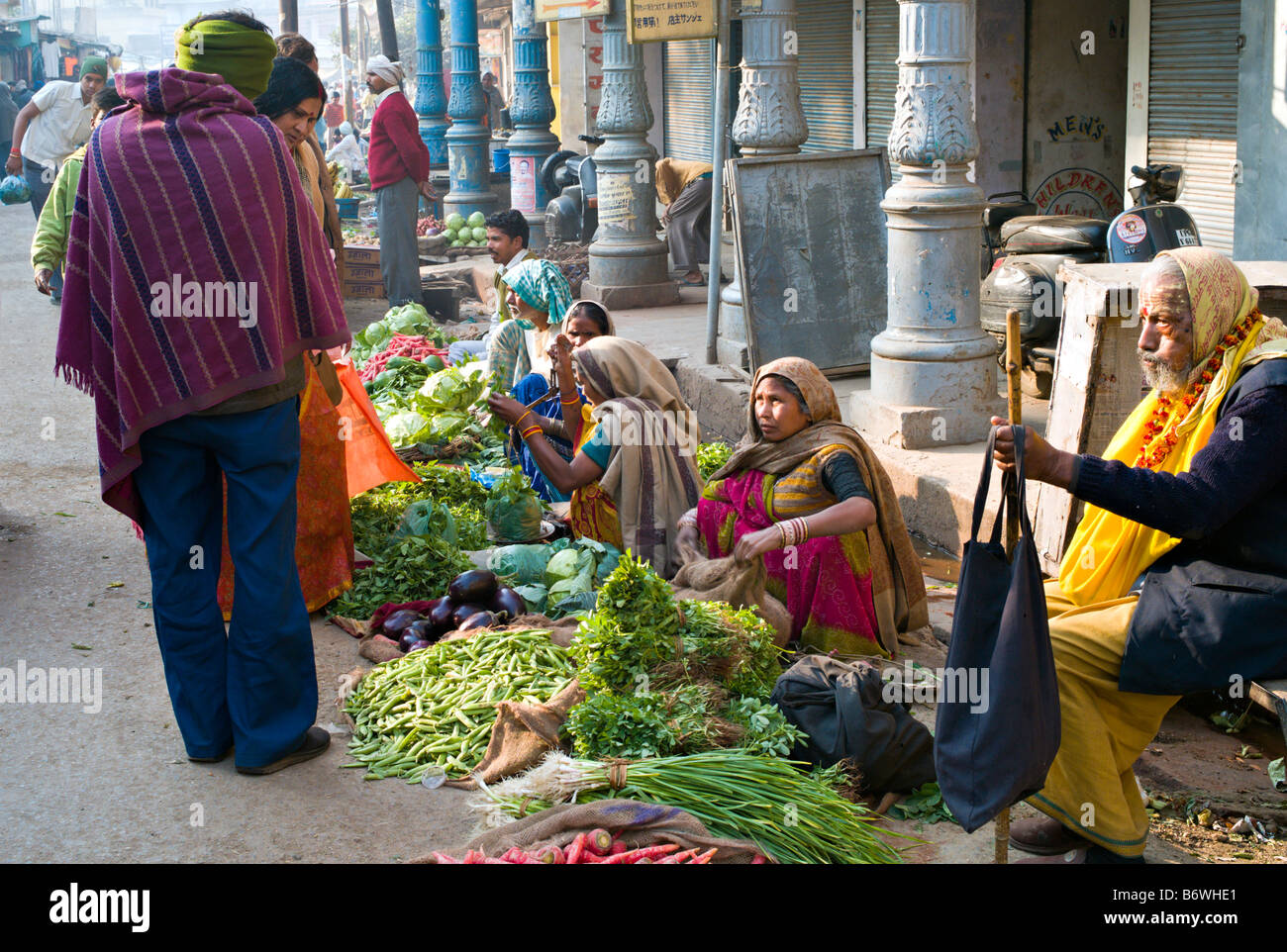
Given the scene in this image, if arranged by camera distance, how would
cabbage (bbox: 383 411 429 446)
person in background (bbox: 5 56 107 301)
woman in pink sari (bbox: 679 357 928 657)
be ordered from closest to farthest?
woman in pink sari (bbox: 679 357 928 657) < cabbage (bbox: 383 411 429 446) < person in background (bbox: 5 56 107 301)

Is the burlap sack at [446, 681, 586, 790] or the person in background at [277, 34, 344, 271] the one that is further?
the person in background at [277, 34, 344, 271]

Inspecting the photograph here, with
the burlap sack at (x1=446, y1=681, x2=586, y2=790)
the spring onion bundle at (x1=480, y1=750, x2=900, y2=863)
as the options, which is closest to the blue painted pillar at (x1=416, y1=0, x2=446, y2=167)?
the burlap sack at (x1=446, y1=681, x2=586, y2=790)

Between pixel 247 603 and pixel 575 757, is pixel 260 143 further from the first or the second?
pixel 575 757

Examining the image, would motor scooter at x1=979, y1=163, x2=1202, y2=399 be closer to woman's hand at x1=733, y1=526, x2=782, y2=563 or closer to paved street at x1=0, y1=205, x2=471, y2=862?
woman's hand at x1=733, y1=526, x2=782, y2=563

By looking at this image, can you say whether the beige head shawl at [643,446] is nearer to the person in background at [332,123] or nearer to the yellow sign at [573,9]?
the yellow sign at [573,9]

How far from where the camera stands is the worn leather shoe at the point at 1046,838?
3.40m

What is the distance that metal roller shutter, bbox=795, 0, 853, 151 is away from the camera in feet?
43.1

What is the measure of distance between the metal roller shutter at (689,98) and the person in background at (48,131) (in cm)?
735

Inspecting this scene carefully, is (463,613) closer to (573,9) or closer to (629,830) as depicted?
(629,830)

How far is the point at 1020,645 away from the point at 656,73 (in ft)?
56.2

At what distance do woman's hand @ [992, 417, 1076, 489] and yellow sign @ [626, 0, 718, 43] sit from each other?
6.13 m

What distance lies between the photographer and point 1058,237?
802 centimetres

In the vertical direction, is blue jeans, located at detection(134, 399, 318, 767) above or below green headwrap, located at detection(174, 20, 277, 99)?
below

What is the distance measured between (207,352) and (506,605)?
156 cm
